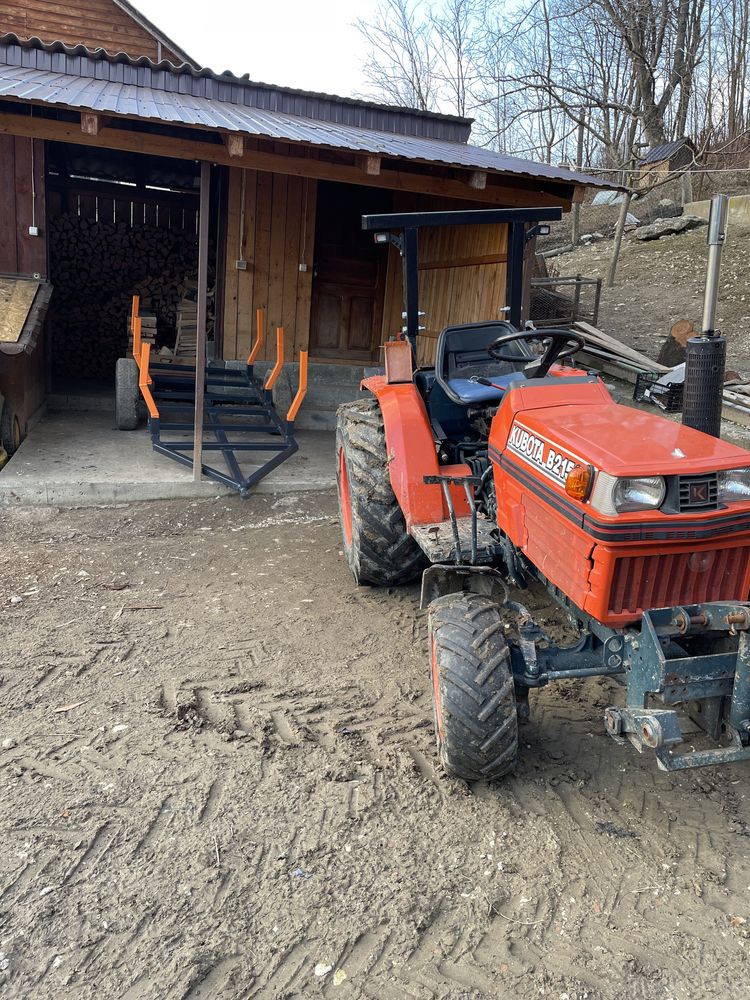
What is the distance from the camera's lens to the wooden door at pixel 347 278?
8.97m

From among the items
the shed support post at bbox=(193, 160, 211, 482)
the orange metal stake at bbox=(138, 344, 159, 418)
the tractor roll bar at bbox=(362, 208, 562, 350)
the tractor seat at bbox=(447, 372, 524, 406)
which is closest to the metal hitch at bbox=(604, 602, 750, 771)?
the tractor seat at bbox=(447, 372, 524, 406)

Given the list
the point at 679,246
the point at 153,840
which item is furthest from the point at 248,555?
the point at 679,246

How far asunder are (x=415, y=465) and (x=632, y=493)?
1511mm

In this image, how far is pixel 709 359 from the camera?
3836 millimetres

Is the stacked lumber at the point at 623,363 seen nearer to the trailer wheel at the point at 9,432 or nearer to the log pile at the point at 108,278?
the log pile at the point at 108,278

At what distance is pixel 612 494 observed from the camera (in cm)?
219

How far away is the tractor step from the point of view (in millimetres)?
3125

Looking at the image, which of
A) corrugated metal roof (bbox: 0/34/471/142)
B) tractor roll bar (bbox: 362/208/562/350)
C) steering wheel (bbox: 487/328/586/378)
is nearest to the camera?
steering wheel (bbox: 487/328/586/378)

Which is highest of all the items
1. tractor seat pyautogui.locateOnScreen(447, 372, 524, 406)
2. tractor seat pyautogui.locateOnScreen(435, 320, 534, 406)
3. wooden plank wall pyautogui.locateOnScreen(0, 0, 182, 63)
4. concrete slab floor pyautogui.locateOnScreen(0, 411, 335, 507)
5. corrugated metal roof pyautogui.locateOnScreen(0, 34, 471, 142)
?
wooden plank wall pyautogui.locateOnScreen(0, 0, 182, 63)

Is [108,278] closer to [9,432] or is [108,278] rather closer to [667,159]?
[9,432]

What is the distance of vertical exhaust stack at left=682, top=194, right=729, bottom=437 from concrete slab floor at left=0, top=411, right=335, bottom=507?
124 inches

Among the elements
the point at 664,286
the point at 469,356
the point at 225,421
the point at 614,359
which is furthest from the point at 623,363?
the point at 469,356

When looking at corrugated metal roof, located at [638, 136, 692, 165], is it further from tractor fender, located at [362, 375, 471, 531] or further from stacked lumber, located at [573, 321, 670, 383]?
tractor fender, located at [362, 375, 471, 531]

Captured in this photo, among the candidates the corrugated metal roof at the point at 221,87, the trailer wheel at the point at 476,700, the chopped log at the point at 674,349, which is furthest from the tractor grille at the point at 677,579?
the chopped log at the point at 674,349
